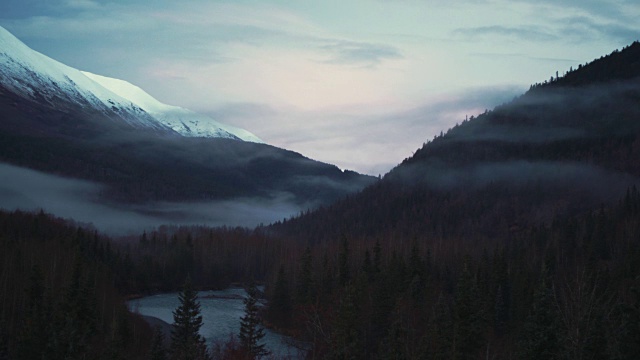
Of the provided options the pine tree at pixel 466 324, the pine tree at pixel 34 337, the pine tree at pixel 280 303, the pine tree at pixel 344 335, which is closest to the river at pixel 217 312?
the pine tree at pixel 280 303

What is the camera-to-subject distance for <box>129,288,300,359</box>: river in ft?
252

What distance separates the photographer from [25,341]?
49.0 m

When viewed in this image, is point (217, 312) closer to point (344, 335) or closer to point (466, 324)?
point (466, 324)

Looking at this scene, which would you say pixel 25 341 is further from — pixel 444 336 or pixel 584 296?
pixel 584 296

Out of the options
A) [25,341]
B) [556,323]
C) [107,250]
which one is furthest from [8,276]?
[556,323]

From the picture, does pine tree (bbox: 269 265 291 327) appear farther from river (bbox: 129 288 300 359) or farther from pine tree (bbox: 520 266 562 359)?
pine tree (bbox: 520 266 562 359)

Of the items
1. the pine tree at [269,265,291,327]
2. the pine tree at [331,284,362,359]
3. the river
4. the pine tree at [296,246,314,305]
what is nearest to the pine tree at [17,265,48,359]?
the river

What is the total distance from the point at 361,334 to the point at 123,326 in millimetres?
25540

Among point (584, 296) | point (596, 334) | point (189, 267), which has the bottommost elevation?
point (189, 267)

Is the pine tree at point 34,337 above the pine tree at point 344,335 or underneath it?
underneath

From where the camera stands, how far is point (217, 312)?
4028 inches

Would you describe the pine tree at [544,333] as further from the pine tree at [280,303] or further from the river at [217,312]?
the pine tree at [280,303]

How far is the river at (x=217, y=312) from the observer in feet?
252

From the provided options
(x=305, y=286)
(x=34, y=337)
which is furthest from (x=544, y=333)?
(x=305, y=286)
